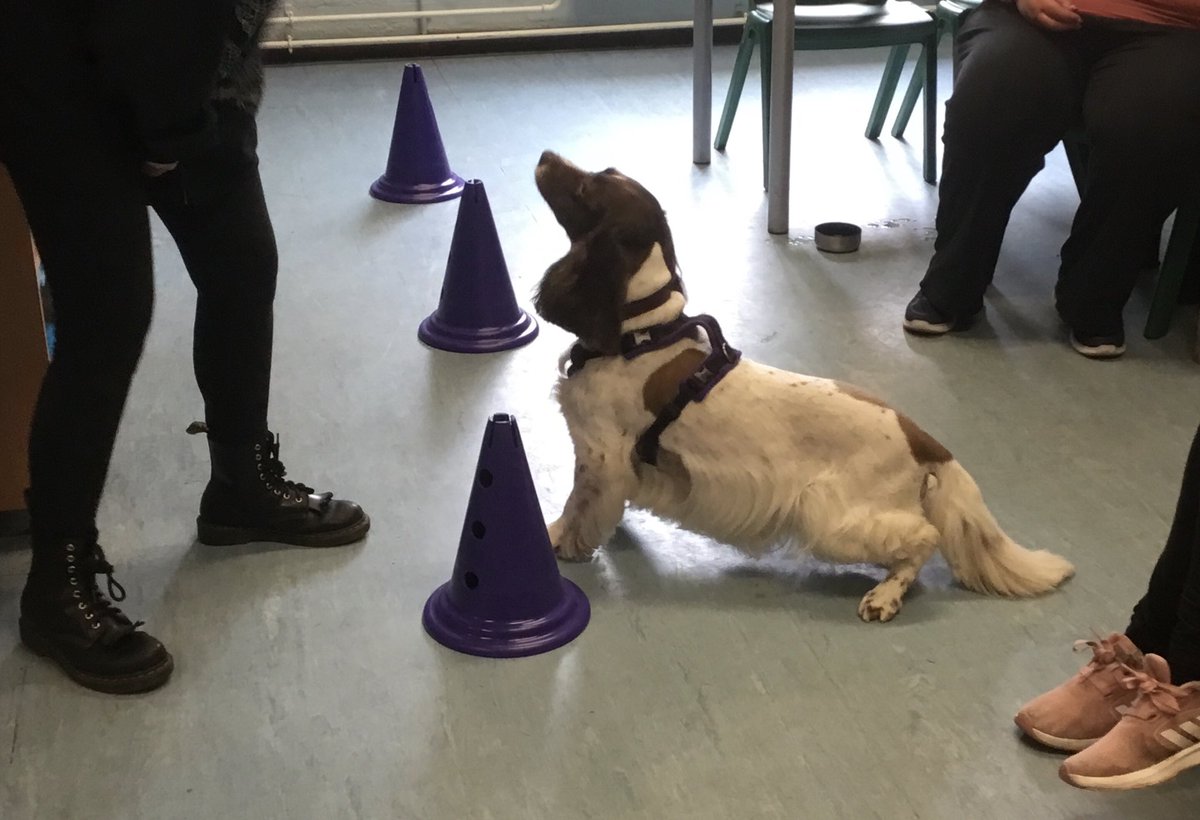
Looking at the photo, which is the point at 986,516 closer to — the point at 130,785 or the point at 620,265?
the point at 620,265

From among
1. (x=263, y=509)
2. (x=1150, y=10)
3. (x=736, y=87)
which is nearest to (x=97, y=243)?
(x=263, y=509)

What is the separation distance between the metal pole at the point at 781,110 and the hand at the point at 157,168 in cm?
223

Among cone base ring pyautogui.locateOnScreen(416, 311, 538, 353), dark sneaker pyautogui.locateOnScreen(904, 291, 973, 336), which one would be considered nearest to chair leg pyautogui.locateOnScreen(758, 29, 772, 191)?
dark sneaker pyautogui.locateOnScreen(904, 291, 973, 336)

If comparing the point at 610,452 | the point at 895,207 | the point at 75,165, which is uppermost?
the point at 75,165

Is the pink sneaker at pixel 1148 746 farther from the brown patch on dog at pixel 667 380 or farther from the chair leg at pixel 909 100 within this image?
the chair leg at pixel 909 100

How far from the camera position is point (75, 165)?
5.24 feet

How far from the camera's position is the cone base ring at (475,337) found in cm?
297

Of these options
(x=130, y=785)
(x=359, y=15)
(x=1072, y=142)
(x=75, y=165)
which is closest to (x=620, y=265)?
(x=75, y=165)

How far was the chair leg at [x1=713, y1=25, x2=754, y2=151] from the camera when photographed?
13.9ft

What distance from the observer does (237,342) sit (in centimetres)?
202

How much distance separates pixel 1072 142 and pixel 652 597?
2016mm

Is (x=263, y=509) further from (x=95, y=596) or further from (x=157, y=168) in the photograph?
(x=157, y=168)

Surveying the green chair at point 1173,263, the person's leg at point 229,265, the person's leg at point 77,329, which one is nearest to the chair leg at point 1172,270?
the green chair at point 1173,263

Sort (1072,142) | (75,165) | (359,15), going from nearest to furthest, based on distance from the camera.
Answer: (75,165)
(1072,142)
(359,15)
